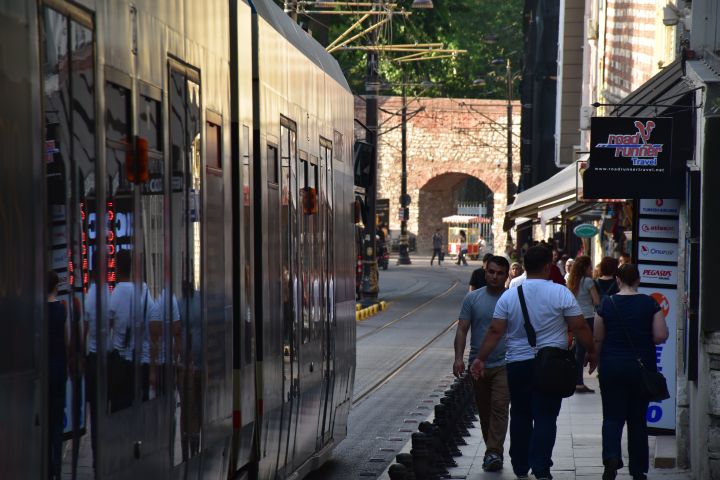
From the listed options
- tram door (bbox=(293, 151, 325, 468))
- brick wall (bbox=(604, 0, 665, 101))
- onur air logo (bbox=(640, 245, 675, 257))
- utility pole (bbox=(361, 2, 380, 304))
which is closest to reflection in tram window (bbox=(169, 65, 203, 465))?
tram door (bbox=(293, 151, 325, 468))

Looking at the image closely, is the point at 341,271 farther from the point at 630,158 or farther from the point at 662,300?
the point at 662,300

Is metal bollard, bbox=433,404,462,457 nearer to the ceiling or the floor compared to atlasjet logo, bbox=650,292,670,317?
nearer to the floor

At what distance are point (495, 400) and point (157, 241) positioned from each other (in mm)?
6140

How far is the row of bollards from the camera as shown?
956 centimetres

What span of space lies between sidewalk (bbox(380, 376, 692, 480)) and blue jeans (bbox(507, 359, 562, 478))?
633 mm

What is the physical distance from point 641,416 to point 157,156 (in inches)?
216

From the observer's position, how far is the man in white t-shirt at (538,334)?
990 centimetres

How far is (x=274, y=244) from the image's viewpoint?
8.12 metres

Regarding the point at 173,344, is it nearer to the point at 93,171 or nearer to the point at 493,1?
the point at 93,171

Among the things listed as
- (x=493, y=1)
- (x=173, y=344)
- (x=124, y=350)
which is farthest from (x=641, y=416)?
(x=493, y=1)

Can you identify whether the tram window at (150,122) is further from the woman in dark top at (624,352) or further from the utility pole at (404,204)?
the utility pole at (404,204)

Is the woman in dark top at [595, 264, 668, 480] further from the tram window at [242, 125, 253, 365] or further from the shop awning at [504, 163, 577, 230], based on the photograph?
the shop awning at [504, 163, 577, 230]

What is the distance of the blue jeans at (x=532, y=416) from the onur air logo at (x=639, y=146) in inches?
92.4

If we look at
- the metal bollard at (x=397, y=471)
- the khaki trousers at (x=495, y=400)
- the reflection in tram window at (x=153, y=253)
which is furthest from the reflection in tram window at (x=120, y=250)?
the khaki trousers at (x=495, y=400)
